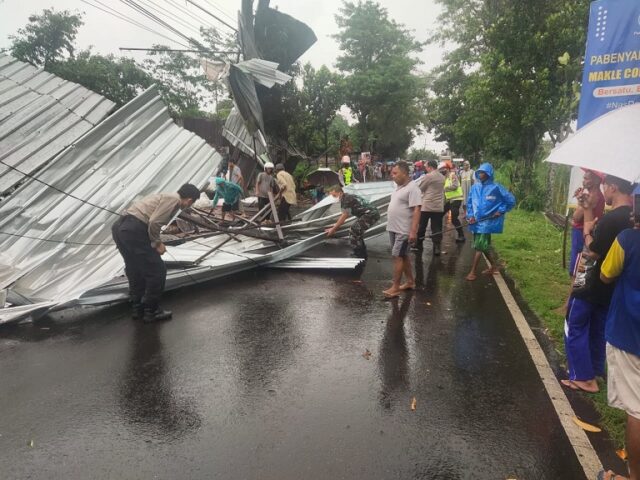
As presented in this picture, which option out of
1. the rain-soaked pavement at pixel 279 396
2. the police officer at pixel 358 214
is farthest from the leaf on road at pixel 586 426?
the police officer at pixel 358 214

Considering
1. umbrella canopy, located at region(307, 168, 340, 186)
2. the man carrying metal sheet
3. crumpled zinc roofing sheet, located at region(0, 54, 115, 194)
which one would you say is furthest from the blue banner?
umbrella canopy, located at region(307, 168, 340, 186)

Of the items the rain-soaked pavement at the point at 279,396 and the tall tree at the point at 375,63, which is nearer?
the rain-soaked pavement at the point at 279,396

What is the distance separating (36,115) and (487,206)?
6.54 m

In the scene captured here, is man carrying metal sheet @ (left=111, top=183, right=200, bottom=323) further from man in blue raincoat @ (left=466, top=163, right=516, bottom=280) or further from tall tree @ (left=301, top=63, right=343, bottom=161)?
tall tree @ (left=301, top=63, right=343, bottom=161)

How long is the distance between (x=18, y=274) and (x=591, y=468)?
5.81 m

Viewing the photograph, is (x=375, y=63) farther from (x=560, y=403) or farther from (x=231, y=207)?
(x=560, y=403)

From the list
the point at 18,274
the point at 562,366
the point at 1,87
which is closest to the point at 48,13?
the point at 1,87

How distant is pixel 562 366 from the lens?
406cm

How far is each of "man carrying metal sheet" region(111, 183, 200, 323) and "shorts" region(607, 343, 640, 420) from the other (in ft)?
14.1

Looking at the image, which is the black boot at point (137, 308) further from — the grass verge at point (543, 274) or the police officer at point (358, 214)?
the grass verge at point (543, 274)

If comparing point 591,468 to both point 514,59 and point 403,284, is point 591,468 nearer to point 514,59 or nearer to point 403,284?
point 403,284

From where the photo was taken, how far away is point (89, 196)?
582 cm

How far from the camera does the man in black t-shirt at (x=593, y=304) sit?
9.62 feet

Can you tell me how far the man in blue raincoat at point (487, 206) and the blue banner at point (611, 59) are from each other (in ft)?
4.64
